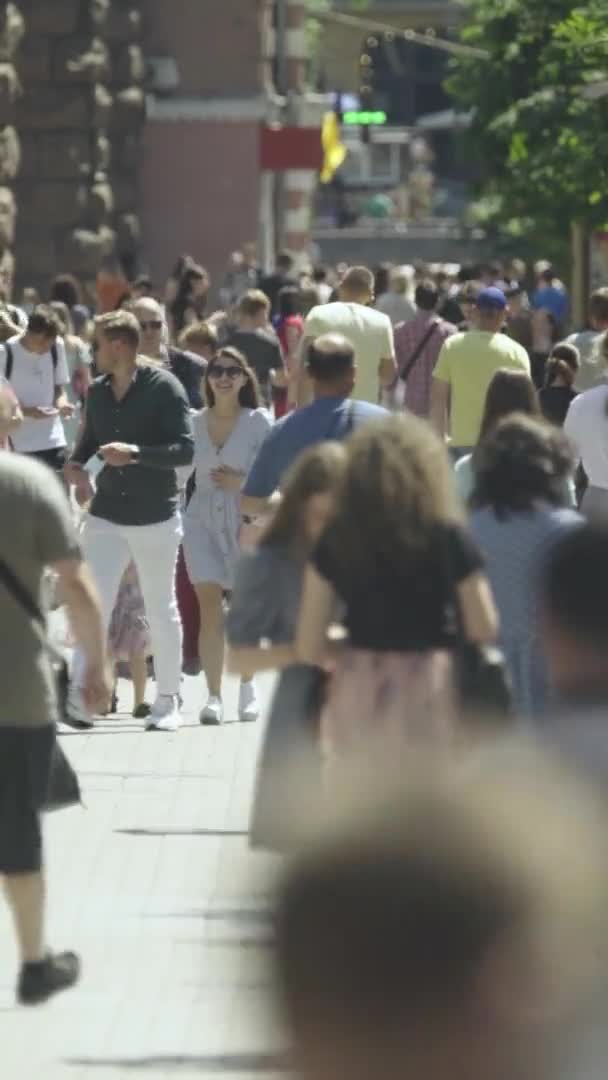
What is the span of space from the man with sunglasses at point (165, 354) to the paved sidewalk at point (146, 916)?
2.59 metres

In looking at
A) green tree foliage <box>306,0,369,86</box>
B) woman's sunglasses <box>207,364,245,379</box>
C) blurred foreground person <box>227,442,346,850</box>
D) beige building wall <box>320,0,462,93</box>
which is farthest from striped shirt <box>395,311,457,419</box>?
beige building wall <box>320,0,462,93</box>

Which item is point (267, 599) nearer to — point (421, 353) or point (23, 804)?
point (23, 804)

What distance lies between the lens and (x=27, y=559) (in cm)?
761

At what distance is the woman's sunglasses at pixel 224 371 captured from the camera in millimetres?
13250

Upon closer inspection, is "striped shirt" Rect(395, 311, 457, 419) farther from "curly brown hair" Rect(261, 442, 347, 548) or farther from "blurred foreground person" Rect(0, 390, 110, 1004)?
"curly brown hair" Rect(261, 442, 347, 548)

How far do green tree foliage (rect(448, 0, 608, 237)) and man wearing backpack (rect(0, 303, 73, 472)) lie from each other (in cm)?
525

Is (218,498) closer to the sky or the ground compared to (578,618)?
closer to the ground

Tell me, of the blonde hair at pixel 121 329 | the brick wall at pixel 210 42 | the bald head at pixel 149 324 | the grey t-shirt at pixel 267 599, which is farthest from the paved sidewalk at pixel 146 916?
the brick wall at pixel 210 42

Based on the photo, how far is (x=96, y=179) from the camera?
37688 millimetres

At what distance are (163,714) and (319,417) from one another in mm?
4029

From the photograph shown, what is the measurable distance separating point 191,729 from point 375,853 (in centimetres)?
1054

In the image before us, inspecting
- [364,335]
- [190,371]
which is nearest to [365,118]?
[190,371]

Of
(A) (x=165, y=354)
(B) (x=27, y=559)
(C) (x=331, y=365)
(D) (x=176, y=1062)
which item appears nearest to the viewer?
(D) (x=176, y=1062)

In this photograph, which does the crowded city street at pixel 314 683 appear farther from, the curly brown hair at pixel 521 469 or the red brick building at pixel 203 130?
the red brick building at pixel 203 130
